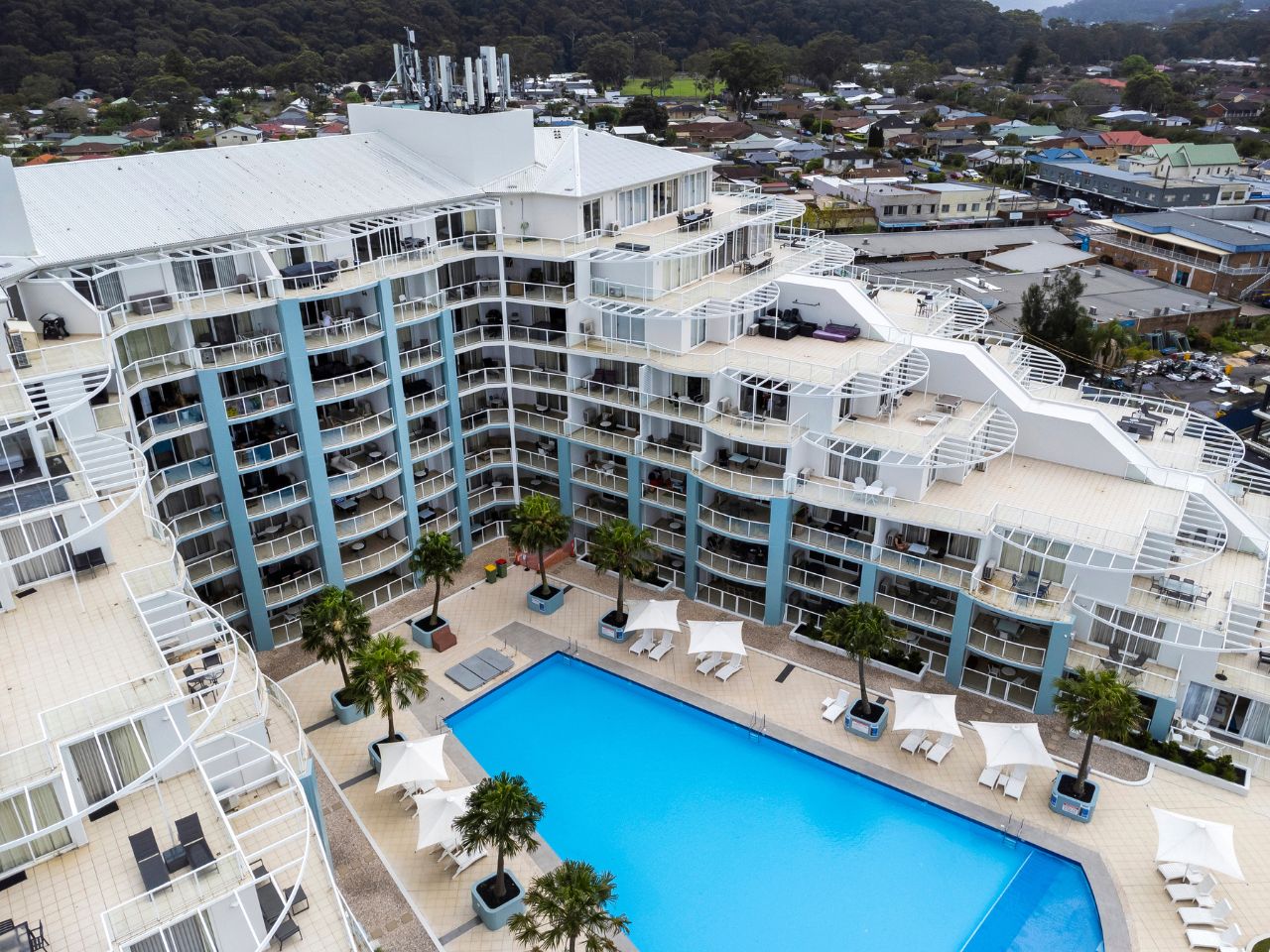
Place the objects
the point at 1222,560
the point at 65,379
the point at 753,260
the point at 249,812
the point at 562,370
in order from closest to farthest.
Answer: the point at 249,812 < the point at 65,379 < the point at 1222,560 < the point at 562,370 < the point at 753,260

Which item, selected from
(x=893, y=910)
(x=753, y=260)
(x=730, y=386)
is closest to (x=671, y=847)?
(x=893, y=910)

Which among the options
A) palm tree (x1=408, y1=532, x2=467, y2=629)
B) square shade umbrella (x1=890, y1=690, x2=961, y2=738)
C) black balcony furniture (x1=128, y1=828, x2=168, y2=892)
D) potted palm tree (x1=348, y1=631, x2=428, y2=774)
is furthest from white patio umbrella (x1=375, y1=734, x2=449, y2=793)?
square shade umbrella (x1=890, y1=690, x2=961, y2=738)

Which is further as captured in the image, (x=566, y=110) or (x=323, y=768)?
(x=566, y=110)

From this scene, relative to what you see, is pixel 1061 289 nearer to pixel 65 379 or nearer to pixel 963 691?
pixel 963 691

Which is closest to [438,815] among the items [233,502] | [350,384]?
[233,502]

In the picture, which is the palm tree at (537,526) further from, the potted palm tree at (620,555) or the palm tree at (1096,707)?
the palm tree at (1096,707)

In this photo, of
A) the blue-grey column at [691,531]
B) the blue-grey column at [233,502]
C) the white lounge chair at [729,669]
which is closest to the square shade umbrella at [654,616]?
the blue-grey column at [691,531]
